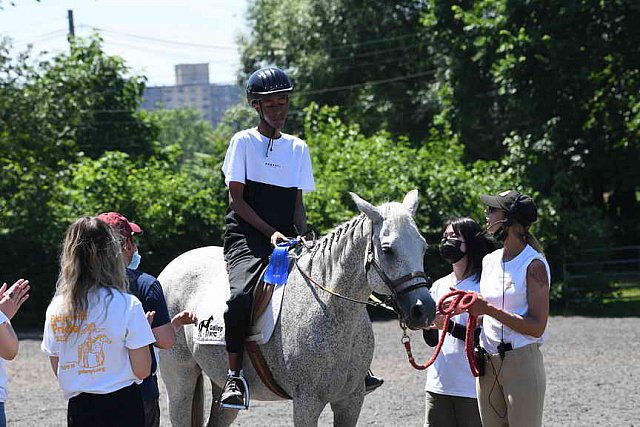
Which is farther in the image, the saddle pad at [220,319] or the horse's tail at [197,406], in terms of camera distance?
the horse's tail at [197,406]

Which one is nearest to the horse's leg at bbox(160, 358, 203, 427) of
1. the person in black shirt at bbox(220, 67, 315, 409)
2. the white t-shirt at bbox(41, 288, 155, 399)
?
the person in black shirt at bbox(220, 67, 315, 409)

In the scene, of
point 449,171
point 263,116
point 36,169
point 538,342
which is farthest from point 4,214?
point 538,342

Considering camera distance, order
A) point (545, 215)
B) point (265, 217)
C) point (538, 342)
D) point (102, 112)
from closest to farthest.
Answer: point (538, 342), point (265, 217), point (545, 215), point (102, 112)

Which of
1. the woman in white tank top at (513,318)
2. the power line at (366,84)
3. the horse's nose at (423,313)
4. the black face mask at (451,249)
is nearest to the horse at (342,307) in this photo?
the horse's nose at (423,313)

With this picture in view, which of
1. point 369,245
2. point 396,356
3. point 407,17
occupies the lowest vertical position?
point 396,356

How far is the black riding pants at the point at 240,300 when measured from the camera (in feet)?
18.9

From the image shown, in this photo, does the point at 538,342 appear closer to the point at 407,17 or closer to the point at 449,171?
the point at 449,171

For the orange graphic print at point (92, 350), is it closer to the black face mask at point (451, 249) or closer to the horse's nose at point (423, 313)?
the horse's nose at point (423, 313)

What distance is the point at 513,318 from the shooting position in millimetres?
4871

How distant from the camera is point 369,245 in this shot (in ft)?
17.2

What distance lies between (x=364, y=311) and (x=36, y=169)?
54.0 feet

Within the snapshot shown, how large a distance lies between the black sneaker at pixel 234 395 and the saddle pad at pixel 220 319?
0.28m

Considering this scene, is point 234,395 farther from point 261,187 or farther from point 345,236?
point 261,187

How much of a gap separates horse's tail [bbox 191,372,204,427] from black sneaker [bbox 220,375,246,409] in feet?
3.92
